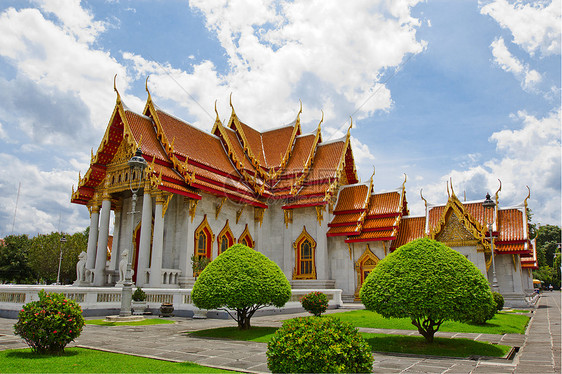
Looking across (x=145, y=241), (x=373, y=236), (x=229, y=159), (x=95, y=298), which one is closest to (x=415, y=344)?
(x=95, y=298)

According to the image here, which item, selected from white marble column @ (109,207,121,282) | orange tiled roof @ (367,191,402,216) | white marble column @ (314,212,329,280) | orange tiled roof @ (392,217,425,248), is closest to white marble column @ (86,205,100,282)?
white marble column @ (109,207,121,282)

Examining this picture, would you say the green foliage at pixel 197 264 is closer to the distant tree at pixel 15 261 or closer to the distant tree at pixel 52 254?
the distant tree at pixel 52 254

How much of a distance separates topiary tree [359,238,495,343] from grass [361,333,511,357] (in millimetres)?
418

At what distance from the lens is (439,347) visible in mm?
8938

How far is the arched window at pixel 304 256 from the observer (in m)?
25.4

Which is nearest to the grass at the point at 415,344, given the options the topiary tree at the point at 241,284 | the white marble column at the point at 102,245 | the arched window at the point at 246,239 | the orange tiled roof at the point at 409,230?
the topiary tree at the point at 241,284

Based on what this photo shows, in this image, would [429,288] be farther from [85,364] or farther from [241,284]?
[85,364]

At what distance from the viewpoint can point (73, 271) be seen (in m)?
45.6

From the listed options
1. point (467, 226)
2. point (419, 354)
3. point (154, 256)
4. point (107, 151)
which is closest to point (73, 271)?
point (107, 151)

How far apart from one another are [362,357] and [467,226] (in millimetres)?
19388

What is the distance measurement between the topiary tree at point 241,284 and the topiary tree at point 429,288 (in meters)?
2.77

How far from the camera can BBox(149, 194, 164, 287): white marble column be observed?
18844 mm

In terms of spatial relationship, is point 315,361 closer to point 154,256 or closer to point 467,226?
point 154,256

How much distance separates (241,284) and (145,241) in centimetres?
1015
